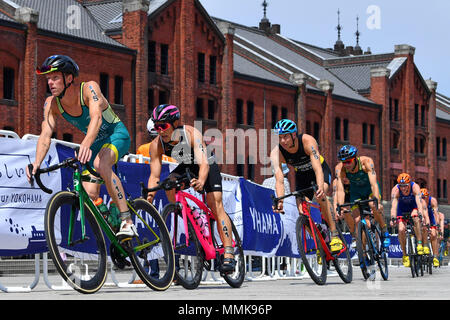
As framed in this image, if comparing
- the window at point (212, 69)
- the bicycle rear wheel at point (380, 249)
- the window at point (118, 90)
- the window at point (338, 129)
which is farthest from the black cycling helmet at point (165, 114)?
the window at point (338, 129)

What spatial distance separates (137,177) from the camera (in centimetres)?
1291

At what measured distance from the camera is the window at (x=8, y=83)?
41719 millimetres

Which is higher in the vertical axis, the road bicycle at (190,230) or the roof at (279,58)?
the roof at (279,58)

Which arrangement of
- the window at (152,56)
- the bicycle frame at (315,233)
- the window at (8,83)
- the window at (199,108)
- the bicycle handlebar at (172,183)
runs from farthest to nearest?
the window at (199,108), the window at (152,56), the window at (8,83), the bicycle frame at (315,233), the bicycle handlebar at (172,183)

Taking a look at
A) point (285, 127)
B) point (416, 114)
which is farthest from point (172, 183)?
point (416, 114)

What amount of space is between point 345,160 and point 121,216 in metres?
6.18

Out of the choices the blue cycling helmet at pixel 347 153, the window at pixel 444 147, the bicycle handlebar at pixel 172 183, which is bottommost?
the bicycle handlebar at pixel 172 183

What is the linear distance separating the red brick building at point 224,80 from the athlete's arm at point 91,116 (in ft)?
109

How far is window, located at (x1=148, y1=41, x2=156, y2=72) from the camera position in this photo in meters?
49.7

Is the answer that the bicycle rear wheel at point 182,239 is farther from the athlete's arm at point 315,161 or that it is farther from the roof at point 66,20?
the roof at point 66,20

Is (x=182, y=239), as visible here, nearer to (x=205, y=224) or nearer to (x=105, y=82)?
(x=205, y=224)

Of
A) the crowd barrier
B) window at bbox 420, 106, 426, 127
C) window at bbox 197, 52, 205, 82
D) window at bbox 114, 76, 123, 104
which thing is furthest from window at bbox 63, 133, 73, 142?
window at bbox 420, 106, 426, 127

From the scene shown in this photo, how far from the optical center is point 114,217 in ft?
30.2

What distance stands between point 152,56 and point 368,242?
36.7m
